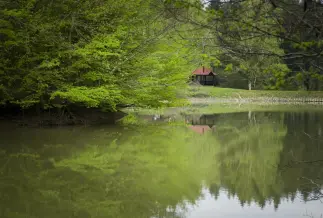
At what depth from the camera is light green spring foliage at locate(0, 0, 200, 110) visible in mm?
14562

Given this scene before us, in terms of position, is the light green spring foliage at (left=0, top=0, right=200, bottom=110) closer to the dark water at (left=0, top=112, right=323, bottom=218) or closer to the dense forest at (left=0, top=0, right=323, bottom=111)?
the dense forest at (left=0, top=0, right=323, bottom=111)

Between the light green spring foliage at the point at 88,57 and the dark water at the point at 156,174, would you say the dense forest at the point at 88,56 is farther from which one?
the dark water at the point at 156,174

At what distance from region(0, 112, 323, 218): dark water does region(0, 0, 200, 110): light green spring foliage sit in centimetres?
145

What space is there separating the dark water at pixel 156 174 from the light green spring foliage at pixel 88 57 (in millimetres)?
1454

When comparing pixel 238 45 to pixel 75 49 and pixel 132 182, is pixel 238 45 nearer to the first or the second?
pixel 132 182

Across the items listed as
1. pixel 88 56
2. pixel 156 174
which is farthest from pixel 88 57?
pixel 156 174

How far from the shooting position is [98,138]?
13.5 metres

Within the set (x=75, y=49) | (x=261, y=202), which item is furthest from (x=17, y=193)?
(x=75, y=49)

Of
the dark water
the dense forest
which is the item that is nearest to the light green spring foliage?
the dense forest

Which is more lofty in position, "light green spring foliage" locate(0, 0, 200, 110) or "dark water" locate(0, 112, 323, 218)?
"light green spring foliage" locate(0, 0, 200, 110)

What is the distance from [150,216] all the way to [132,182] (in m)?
1.86

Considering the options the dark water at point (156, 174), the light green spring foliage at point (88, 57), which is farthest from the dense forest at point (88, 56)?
the dark water at point (156, 174)

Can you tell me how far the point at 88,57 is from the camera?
15156 mm

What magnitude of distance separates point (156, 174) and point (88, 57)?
746 centimetres
